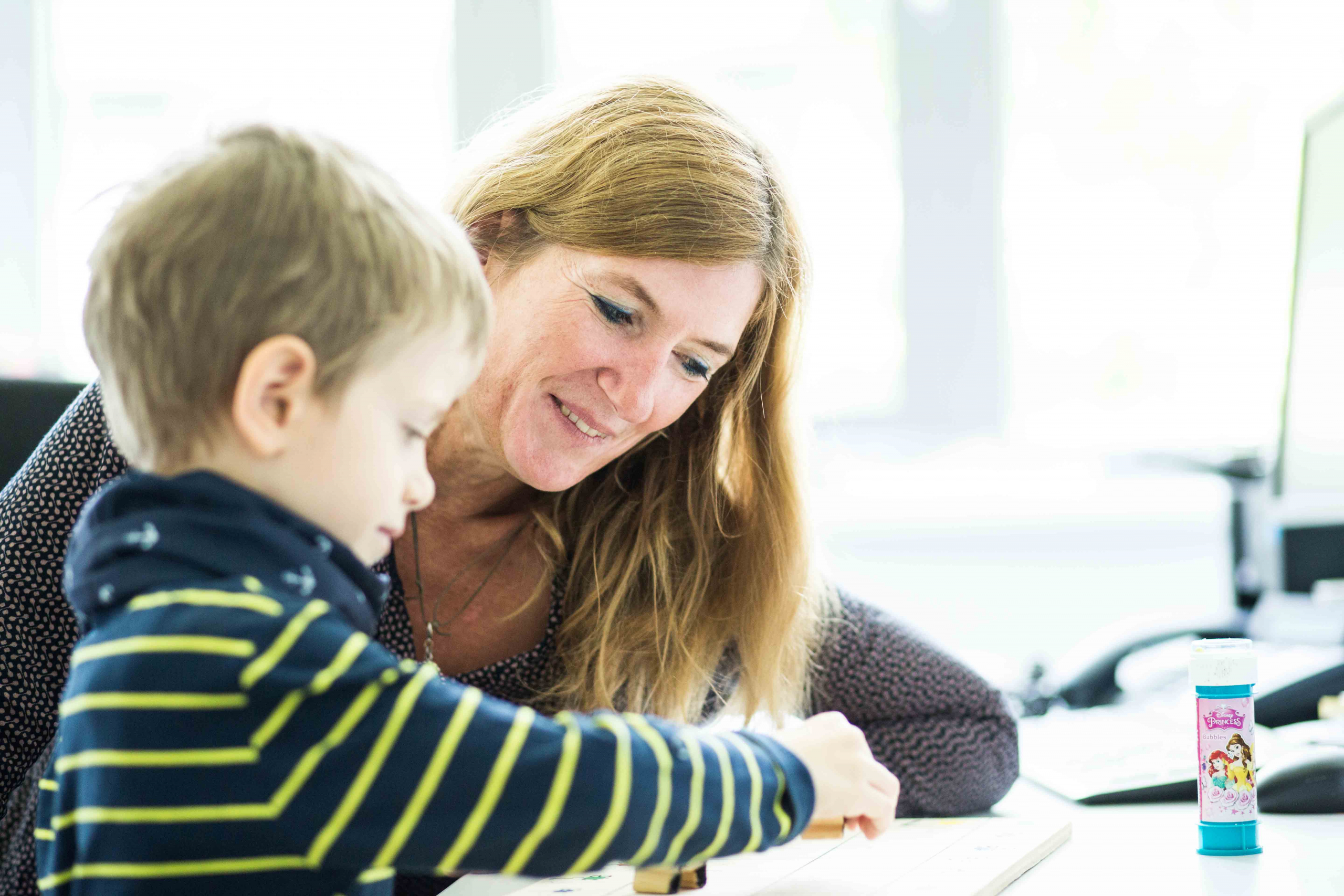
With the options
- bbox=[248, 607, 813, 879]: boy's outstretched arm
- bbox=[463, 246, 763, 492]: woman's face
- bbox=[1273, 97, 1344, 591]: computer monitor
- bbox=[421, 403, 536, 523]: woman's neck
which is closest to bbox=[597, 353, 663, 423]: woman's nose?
bbox=[463, 246, 763, 492]: woman's face

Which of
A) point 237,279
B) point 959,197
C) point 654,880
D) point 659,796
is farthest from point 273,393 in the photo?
point 959,197

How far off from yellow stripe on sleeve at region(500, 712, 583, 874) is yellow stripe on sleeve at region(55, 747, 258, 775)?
13 centimetres

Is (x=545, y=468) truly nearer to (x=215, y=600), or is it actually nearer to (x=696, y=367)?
(x=696, y=367)

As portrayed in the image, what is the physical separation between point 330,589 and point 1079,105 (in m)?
2.48

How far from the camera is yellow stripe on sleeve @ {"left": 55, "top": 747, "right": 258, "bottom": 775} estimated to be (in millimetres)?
550

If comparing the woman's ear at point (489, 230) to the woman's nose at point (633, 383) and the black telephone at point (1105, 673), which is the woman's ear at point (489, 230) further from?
the black telephone at point (1105, 673)

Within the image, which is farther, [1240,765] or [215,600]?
[1240,765]

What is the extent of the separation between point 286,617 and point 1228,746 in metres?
0.68

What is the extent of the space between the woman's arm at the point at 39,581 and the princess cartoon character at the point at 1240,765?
2.93ft

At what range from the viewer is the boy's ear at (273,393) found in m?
0.58

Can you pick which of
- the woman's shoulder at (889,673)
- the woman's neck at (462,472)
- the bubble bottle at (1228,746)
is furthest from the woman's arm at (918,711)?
the woman's neck at (462,472)

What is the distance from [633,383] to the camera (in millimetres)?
1108

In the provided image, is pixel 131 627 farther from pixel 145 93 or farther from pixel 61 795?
pixel 145 93

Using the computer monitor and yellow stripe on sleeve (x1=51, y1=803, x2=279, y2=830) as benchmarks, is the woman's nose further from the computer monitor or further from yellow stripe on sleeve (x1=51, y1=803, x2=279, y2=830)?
the computer monitor
